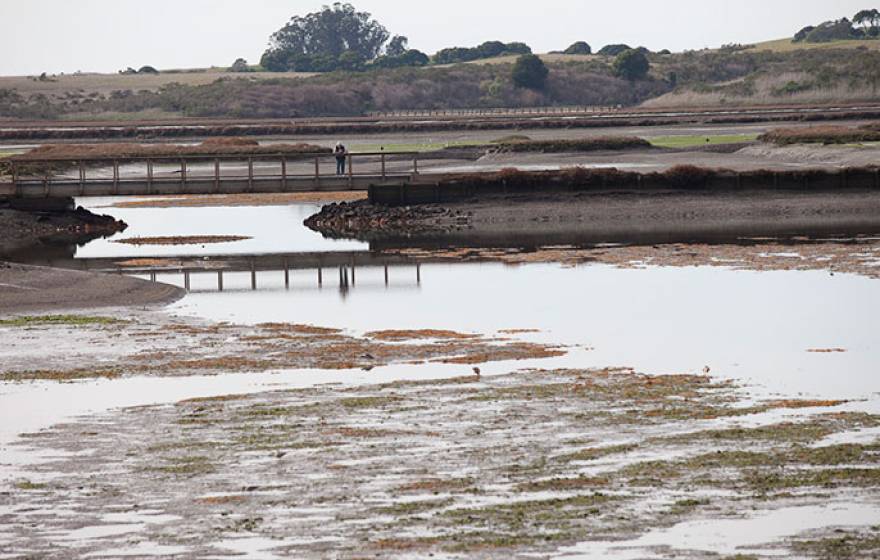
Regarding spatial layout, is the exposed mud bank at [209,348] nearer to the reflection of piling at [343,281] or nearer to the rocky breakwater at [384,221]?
the reflection of piling at [343,281]

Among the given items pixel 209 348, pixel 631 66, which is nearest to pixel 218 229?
pixel 209 348

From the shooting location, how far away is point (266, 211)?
70.1 m

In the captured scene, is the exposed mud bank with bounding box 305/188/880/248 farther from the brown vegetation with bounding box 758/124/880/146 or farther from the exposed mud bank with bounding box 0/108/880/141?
the exposed mud bank with bounding box 0/108/880/141

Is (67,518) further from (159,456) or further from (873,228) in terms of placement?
(873,228)

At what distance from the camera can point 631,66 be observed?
598ft

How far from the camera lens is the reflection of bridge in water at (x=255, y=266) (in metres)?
43.9

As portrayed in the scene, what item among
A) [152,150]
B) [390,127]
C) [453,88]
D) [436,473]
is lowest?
[436,473]

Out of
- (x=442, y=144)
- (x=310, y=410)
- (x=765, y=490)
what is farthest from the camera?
(x=442, y=144)

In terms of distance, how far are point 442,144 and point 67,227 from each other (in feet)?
128

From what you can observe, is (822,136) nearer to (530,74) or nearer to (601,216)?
(601,216)

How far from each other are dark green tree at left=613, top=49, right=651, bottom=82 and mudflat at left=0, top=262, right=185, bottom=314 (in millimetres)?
143898

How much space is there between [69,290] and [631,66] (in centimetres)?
14753

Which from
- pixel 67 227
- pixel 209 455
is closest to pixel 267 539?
pixel 209 455

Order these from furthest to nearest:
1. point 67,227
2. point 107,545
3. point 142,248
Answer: point 67,227
point 142,248
point 107,545
